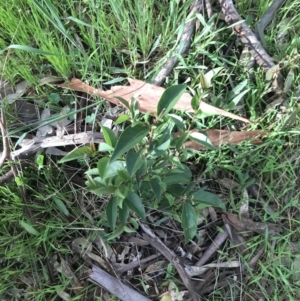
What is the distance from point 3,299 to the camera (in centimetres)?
145

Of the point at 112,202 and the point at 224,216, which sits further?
the point at 224,216

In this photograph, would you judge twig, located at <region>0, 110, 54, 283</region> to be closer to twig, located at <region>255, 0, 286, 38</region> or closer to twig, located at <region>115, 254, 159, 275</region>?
twig, located at <region>115, 254, 159, 275</region>

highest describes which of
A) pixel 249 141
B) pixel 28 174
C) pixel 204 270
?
pixel 28 174

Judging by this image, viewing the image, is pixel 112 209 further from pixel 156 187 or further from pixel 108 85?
pixel 108 85

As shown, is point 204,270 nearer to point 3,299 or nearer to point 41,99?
point 3,299

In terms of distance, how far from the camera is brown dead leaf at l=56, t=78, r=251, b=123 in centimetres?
142

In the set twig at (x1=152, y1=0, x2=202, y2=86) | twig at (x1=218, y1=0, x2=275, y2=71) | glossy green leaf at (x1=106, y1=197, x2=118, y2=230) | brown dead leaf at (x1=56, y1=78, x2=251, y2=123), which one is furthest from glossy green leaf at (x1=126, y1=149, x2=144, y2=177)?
twig at (x1=218, y1=0, x2=275, y2=71)

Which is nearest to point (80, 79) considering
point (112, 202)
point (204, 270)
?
point (112, 202)

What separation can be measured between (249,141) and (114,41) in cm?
54

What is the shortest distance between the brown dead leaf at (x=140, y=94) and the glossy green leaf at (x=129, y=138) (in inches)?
16.3

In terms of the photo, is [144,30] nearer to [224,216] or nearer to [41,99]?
[41,99]

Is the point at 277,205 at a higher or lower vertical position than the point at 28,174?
lower

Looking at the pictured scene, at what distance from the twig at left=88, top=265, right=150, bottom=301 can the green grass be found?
0.15ft

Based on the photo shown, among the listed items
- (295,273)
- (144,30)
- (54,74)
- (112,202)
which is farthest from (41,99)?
(295,273)
